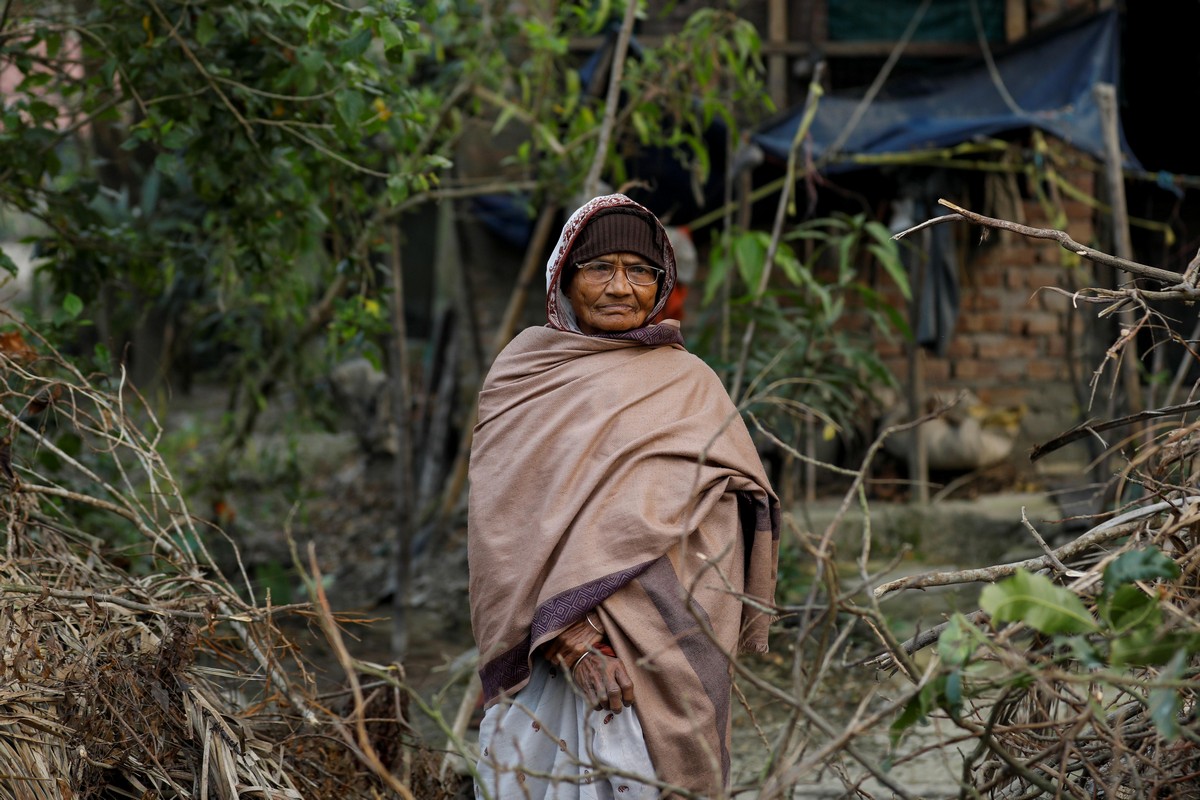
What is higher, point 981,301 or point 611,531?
point 611,531

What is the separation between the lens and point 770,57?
645 centimetres

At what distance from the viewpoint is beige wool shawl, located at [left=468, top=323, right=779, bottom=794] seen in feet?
7.18

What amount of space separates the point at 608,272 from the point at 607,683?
858 mm

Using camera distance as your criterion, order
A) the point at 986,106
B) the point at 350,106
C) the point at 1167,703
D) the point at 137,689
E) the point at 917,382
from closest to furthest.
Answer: the point at 1167,703, the point at 137,689, the point at 350,106, the point at 917,382, the point at 986,106

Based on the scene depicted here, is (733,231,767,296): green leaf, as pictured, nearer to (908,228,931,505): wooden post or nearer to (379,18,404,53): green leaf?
(908,228,931,505): wooden post

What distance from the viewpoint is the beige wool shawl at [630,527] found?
7.18 ft

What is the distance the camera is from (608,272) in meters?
2.43

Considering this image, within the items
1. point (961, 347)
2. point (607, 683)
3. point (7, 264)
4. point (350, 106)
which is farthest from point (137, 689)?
point (961, 347)

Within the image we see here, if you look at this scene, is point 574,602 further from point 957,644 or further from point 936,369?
point 936,369

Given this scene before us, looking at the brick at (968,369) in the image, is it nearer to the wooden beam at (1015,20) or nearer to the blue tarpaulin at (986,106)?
the blue tarpaulin at (986,106)

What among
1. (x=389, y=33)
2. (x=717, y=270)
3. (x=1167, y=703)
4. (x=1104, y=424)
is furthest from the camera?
(x=717, y=270)

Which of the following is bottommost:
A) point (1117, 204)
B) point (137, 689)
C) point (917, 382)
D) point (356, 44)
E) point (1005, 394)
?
point (1005, 394)

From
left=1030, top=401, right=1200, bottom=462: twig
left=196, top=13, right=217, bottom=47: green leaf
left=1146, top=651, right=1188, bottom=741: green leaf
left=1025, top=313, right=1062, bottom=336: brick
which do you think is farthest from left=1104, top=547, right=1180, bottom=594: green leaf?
left=1025, top=313, right=1062, bottom=336: brick

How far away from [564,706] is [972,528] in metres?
3.60
